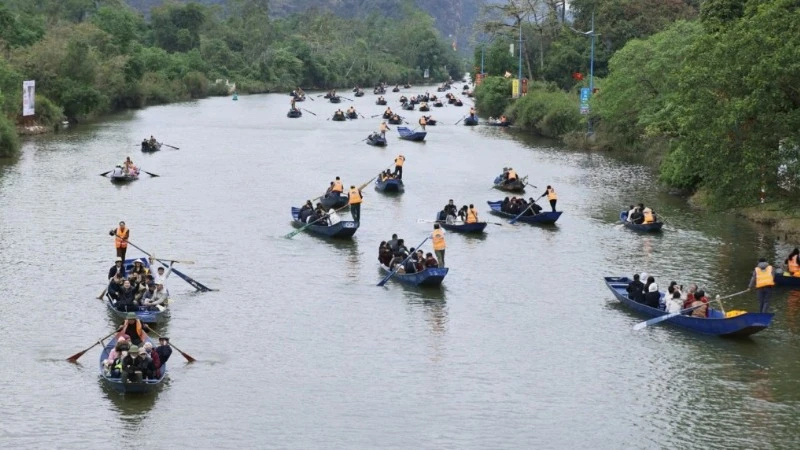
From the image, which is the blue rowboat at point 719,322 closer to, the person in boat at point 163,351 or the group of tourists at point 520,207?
the person in boat at point 163,351

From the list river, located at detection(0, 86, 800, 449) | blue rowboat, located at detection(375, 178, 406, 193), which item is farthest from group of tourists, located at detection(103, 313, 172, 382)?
blue rowboat, located at detection(375, 178, 406, 193)

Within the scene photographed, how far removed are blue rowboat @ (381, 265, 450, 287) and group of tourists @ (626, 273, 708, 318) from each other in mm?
5809

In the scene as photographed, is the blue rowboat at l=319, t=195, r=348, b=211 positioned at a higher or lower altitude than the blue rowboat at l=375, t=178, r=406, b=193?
lower

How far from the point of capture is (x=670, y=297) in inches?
1335

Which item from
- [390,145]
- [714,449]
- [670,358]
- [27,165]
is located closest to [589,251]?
[670,358]

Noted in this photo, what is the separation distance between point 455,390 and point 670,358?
6.30 meters

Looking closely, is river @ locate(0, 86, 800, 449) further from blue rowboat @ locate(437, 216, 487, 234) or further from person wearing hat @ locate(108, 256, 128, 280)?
person wearing hat @ locate(108, 256, 128, 280)

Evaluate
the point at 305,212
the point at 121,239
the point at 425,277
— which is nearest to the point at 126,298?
the point at 121,239

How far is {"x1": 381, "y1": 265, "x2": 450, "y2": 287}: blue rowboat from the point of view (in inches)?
1475

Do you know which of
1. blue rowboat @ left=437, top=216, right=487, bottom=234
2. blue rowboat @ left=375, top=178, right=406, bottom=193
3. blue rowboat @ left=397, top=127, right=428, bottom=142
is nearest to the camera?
blue rowboat @ left=437, top=216, right=487, bottom=234

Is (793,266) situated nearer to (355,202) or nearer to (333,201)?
(355,202)

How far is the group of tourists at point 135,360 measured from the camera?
27094 mm

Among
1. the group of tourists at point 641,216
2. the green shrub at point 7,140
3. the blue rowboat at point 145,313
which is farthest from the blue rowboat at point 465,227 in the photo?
the green shrub at point 7,140

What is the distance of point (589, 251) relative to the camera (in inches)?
1770
